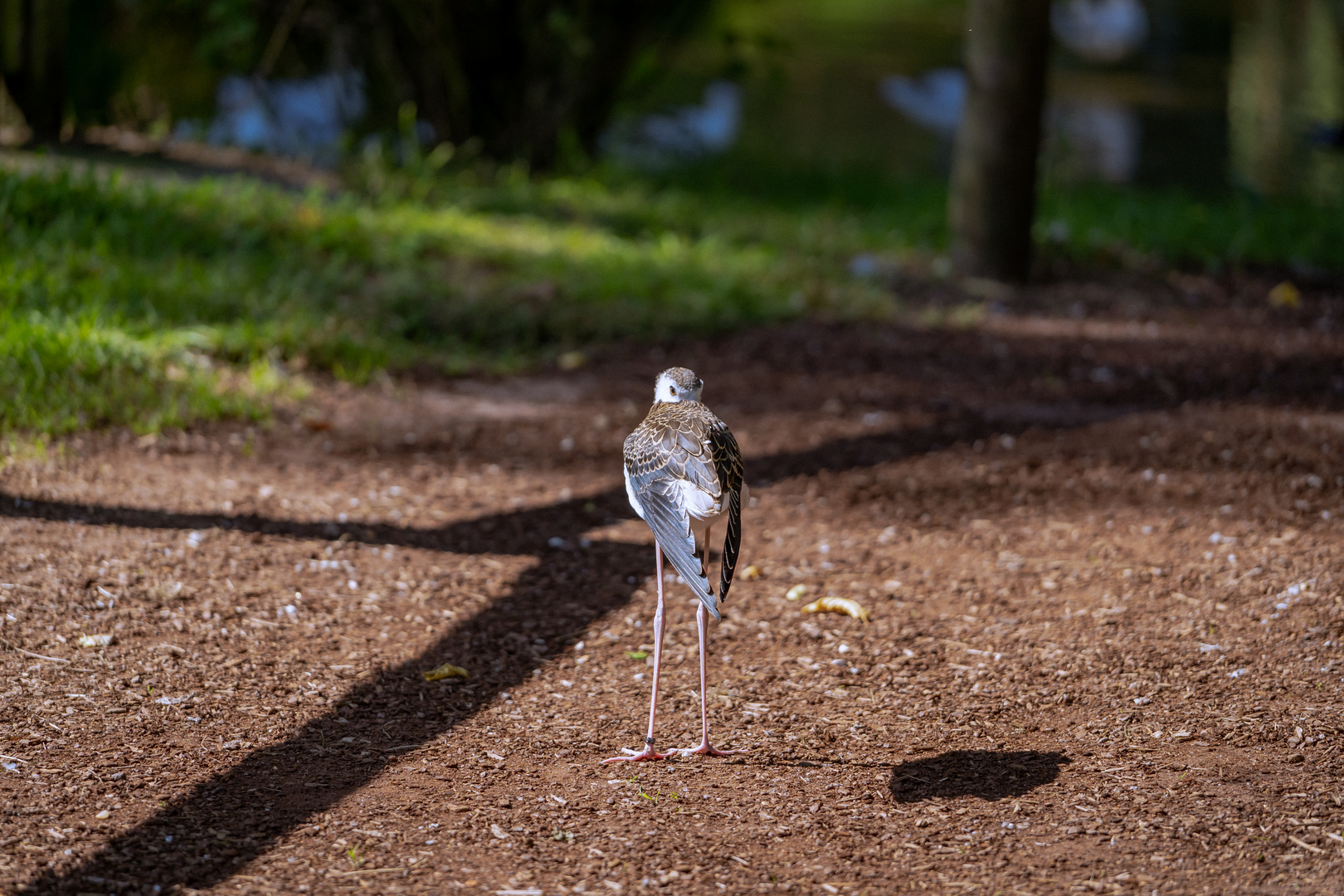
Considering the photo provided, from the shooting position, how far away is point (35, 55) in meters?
7.94

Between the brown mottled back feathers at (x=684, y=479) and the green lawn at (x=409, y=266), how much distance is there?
2.62m

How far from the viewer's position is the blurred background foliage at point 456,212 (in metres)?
5.71

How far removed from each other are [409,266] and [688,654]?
13.1 feet

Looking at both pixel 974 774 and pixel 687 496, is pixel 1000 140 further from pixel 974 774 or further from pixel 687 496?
pixel 974 774

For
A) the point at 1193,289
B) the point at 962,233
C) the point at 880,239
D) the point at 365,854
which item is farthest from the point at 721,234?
the point at 365,854

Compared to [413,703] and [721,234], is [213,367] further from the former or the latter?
[721,234]

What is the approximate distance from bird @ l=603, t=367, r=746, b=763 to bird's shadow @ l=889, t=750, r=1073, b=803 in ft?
1.44

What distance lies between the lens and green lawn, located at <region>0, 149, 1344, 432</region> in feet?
17.2

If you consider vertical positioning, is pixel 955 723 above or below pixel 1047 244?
below

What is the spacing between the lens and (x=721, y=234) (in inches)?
325

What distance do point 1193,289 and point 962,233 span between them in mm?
1484

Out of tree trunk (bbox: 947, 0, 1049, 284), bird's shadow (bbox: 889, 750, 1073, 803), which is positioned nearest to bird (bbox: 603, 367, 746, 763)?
bird's shadow (bbox: 889, 750, 1073, 803)

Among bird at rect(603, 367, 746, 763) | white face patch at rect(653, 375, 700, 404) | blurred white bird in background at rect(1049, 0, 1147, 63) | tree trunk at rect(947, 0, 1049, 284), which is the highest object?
blurred white bird in background at rect(1049, 0, 1147, 63)

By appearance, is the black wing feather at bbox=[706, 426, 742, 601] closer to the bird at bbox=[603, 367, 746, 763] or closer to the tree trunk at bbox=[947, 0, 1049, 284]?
the bird at bbox=[603, 367, 746, 763]
